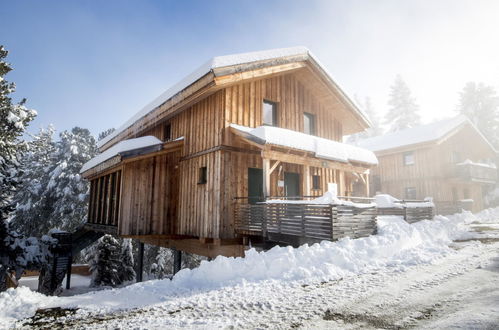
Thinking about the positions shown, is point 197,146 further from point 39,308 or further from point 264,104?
point 39,308

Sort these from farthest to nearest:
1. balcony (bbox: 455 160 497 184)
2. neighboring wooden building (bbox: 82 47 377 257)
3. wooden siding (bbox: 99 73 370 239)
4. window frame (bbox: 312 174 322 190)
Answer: balcony (bbox: 455 160 497 184) < window frame (bbox: 312 174 322 190) < wooden siding (bbox: 99 73 370 239) < neighboring wooden building (bbox: 82 47 377 257)

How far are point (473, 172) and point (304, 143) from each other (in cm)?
2218

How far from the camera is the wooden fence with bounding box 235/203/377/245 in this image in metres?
8.45

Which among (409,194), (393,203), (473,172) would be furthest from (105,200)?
(473,172)

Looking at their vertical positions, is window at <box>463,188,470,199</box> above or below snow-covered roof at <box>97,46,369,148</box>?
below

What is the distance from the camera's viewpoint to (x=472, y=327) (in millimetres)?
3072

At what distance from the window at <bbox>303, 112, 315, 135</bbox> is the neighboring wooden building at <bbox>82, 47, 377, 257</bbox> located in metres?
0.07

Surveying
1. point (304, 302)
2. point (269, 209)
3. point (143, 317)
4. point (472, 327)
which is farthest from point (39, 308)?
point (269, 209)

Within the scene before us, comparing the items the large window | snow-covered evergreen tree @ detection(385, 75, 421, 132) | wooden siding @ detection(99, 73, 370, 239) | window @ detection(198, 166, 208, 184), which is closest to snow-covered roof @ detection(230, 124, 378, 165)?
wooden siding @ detection(99, 73, 370, 239)

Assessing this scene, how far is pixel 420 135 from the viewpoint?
25766mm

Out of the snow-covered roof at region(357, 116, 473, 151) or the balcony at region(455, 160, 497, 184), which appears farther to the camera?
the snow-covered roof at region(357, 116, 473, 151)

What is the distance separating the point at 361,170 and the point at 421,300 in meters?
11.4

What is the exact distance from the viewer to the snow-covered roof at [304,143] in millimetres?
10695

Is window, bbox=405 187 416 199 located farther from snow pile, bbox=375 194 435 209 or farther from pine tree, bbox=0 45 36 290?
pine tree, bbox=0 45 36 290
